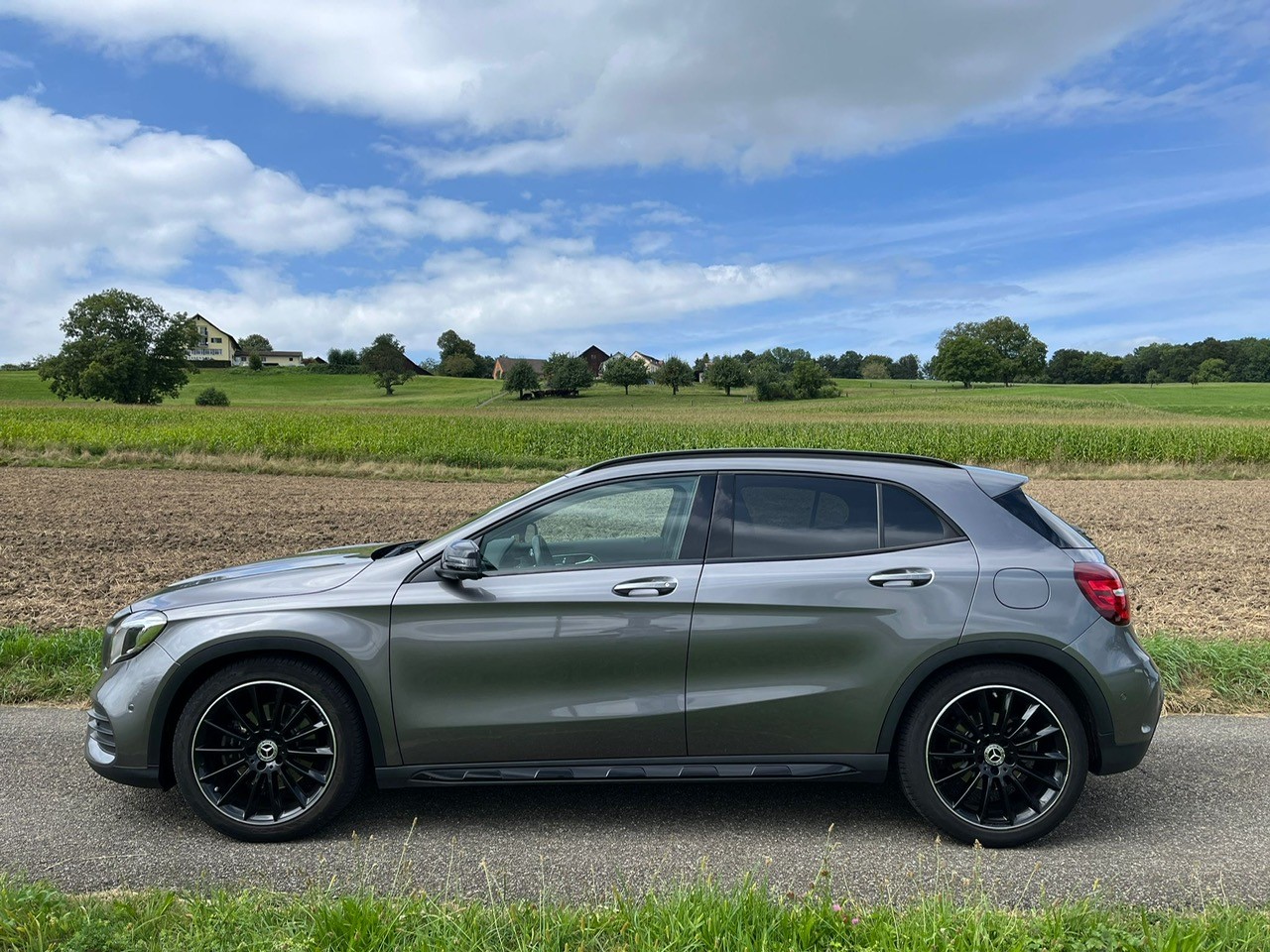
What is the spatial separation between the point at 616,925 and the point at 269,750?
6.04 feet

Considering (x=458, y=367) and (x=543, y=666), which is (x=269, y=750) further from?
(x=458, y=367)

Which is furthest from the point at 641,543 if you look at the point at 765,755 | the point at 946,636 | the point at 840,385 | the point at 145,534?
the point at 840,385

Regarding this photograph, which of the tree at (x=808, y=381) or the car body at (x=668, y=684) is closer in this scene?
the car body at (x=668, y=684)

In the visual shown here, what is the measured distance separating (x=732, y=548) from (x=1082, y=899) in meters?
1.85

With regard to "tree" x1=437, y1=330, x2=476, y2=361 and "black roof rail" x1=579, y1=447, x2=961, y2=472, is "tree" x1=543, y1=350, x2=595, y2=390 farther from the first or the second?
"black roof rail" x1=579, y1=447, x2=961, y2=472

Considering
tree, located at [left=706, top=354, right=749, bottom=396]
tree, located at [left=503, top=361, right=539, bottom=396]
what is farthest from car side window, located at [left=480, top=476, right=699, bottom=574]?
tree, located at [left=706, top=354, right=749, bottom=396]

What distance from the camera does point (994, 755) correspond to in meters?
4.02

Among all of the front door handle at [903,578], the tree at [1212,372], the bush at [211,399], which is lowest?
the front door handle at [903,578]

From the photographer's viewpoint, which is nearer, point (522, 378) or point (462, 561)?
point (462, 561)

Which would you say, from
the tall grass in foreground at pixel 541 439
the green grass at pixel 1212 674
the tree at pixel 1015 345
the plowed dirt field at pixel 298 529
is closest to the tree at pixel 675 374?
the tree at pixel 1015 345

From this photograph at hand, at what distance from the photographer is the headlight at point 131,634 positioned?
Answer: 4.15 metres

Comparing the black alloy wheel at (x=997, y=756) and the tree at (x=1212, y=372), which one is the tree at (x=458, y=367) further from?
the black alloy wheel at (x=997, y=756)

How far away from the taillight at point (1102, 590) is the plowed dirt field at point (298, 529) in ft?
14.1

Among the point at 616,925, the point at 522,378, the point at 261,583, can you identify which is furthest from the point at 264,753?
the point at 522,378
